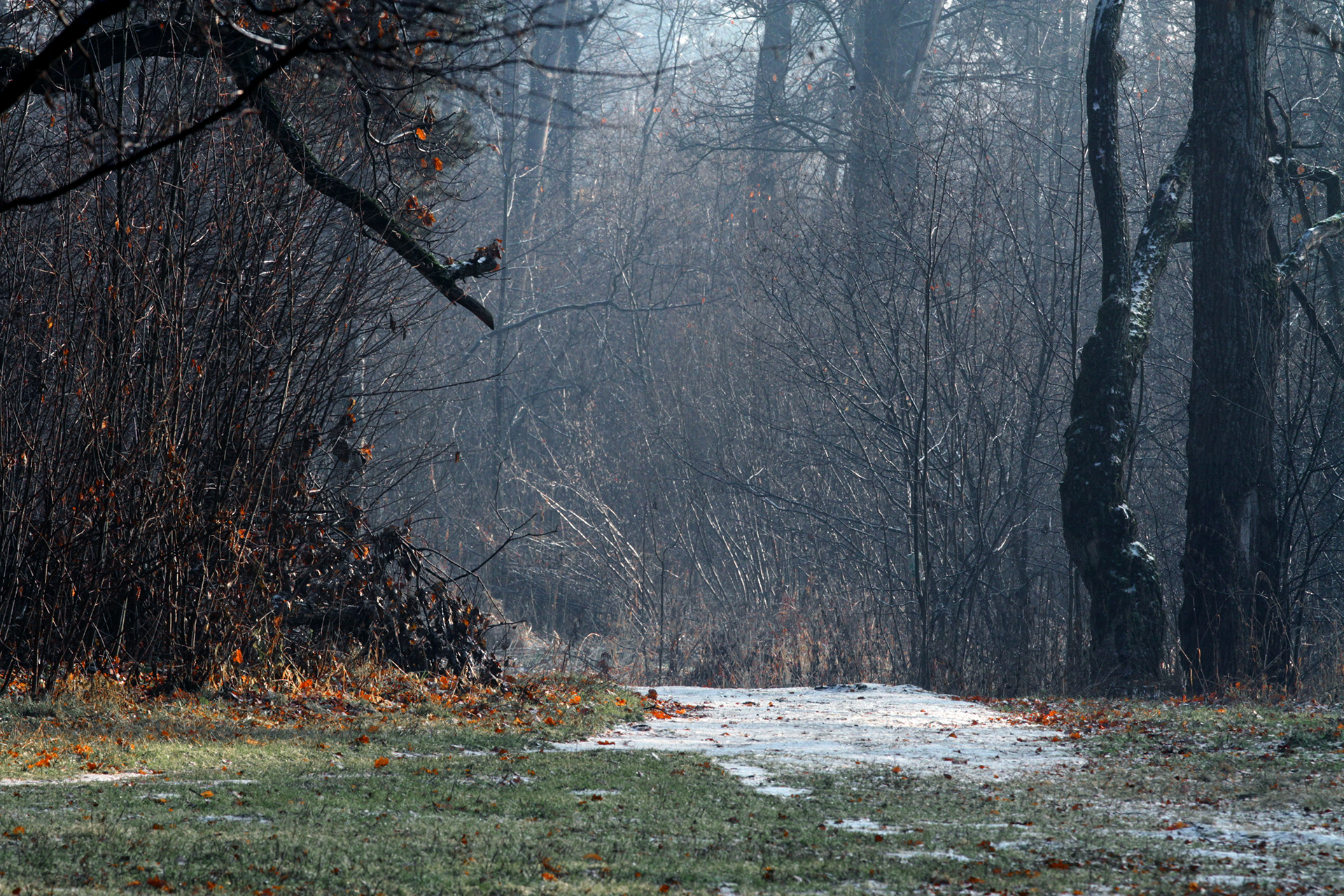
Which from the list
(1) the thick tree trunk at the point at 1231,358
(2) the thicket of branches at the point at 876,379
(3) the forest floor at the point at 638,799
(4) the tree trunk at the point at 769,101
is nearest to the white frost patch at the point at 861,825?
(3) the forest floor at the point at 638,799

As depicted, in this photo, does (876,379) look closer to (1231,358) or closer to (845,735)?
(1231,358)

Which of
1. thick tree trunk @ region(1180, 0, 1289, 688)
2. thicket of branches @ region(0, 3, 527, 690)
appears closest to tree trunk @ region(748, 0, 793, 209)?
thick tree trunk @ region(1180, 0, 1289, 688)

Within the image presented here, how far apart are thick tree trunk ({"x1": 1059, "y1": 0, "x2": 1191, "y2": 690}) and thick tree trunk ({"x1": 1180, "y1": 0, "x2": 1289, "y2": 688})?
0.54 m

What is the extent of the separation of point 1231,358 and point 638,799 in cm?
951

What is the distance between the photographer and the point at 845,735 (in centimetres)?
912

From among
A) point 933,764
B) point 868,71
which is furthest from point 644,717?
point 868,71

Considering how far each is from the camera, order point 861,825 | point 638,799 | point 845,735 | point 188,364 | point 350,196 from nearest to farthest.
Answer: point 861,825 < point 638,799 < point 188,364 < point 845,735 < point 350,196

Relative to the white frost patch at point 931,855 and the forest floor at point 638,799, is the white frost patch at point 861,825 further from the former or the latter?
the white frost patch at point 931,855

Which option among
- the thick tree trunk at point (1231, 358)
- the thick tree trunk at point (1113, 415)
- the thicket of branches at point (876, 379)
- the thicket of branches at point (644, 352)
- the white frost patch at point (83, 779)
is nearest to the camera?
the white frost patch at point (83, 779)

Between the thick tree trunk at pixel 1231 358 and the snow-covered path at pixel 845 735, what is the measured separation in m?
3.22

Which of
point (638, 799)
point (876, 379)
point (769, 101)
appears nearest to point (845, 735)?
point (638, 799)

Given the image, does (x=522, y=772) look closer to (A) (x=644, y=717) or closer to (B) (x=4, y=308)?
(A) (x=644, y=717)

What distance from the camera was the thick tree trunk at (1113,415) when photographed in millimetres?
12367

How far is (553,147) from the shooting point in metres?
32.0
